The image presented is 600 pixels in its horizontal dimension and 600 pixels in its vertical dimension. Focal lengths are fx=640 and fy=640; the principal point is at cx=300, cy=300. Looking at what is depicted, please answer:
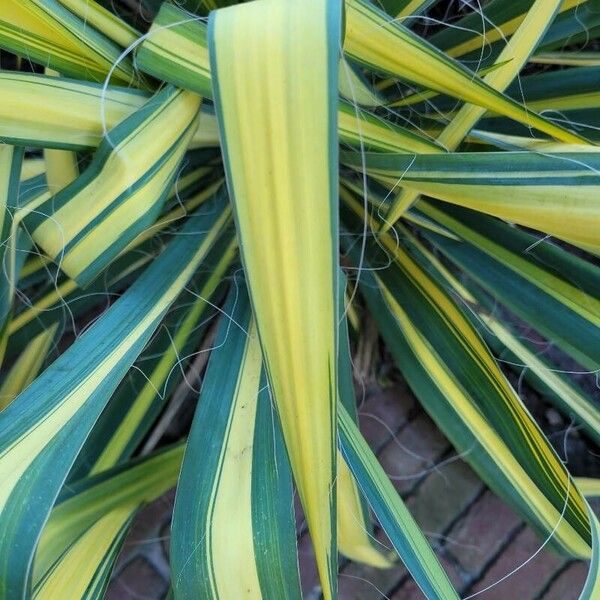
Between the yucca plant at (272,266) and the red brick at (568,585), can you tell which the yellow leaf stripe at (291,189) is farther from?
the red brick at (568,585)

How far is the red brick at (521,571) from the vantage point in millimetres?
815

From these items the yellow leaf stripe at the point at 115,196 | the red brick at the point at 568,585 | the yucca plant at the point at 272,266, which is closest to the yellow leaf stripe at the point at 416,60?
the yucca plant at the point at 272,266

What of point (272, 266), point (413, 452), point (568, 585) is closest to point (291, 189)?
point (272, 266)

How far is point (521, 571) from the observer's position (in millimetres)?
826

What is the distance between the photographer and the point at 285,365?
Answer: 341 mm

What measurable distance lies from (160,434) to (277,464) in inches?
13.0

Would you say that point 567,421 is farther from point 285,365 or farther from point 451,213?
point 285,365

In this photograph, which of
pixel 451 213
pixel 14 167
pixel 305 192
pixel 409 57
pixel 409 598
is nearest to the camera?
pixel 305 192

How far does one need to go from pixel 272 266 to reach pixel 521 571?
0.68 m

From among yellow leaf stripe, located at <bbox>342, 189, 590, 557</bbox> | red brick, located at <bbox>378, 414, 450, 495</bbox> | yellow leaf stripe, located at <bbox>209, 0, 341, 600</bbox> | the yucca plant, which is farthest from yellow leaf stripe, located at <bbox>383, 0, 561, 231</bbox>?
red brick, located at <bbox>378, 414, 450, 495</bbox>

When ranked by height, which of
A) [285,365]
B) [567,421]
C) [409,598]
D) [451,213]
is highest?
[451,213]

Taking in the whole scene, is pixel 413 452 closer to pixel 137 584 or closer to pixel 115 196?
pixel 137 584

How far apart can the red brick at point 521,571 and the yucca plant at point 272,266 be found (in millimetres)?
184

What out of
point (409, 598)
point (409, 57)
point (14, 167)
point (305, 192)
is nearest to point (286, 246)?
point (305, 192)
